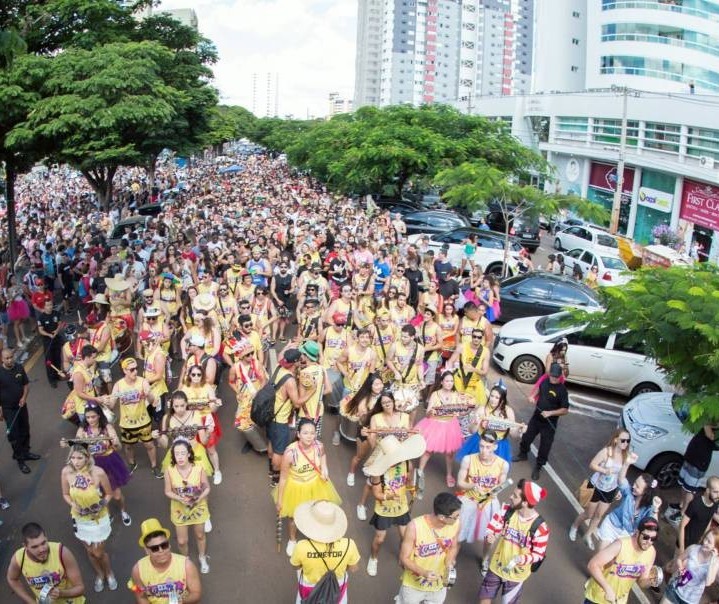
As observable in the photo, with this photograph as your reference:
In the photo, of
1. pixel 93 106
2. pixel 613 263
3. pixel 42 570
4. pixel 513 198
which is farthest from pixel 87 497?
pixel 613 263

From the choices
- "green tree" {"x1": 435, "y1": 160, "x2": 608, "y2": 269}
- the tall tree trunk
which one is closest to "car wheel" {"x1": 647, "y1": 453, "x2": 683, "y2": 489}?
"green tree" {"x1": 435, "y1": 160, "x2": 608, "y2": 269}

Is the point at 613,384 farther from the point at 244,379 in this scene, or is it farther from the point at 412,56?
the point at 412,56

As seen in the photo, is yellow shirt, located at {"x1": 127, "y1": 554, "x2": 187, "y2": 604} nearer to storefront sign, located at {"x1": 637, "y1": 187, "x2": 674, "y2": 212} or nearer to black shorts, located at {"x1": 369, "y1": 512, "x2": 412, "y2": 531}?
black shorts, located at {"x1": 369, "y1": 512, "x2": 412, "y2": 531}

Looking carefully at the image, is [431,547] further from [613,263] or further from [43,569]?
[613,263]

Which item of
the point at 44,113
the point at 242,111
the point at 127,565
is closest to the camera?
the point at 127,565

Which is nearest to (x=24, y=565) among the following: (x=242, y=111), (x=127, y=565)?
(x=127, y=565)

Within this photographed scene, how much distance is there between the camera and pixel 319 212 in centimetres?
2644

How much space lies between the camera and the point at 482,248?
20.1 metres

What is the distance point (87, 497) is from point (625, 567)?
4604 millimetres

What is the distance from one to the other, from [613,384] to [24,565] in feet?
31.3

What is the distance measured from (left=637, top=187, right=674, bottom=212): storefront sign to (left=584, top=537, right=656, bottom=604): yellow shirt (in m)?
32.3

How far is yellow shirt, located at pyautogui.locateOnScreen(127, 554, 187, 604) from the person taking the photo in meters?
4.74

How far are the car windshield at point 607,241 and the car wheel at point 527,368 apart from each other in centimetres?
1572

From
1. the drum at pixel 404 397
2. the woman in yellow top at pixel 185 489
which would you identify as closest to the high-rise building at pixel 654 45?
the drum at pixel 404 397
